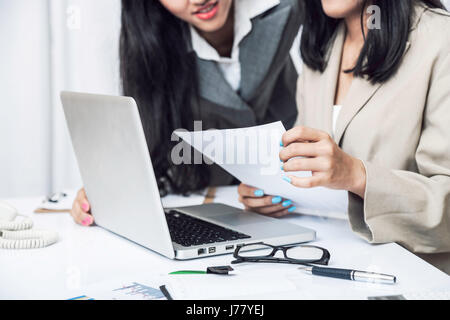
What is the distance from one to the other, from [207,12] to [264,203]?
2.31 ft

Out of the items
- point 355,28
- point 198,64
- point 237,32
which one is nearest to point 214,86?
point 198,64

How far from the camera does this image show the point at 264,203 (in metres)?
1.25

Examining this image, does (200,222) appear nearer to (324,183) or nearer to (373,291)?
(324,183)

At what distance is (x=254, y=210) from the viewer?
4.27 ft

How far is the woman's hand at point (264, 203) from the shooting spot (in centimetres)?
125

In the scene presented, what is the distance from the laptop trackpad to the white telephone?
34cm

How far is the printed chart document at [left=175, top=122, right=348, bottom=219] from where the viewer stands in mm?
927

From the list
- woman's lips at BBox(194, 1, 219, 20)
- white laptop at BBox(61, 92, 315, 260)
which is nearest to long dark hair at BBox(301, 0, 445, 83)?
white laptop at BBox(61, 92, 315, 260)

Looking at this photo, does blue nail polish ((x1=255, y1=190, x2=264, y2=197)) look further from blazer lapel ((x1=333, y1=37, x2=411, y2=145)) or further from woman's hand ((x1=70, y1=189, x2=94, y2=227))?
woman's hand ((x1=70, y1=189, x2=94, y2=227))

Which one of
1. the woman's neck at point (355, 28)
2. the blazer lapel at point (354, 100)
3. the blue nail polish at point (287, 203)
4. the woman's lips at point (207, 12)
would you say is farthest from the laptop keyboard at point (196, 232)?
the woman's lips at point (207, 12)

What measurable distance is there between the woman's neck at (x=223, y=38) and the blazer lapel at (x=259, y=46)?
9 centimetres

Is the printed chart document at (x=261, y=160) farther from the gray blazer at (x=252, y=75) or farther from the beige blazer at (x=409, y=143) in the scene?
the gray blazer at (x=252, y=75)

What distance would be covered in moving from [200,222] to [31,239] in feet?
1.10

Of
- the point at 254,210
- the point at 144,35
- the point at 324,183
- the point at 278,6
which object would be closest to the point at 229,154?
the point at 324,183
